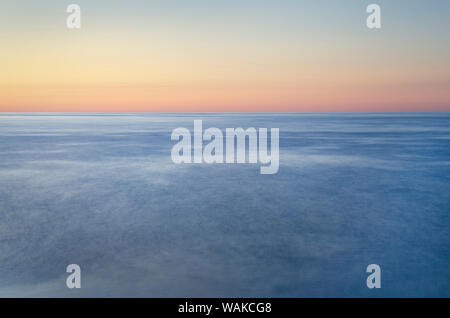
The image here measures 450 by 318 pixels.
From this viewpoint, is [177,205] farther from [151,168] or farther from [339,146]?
[339,146]

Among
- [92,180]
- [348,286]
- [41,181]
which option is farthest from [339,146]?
[348,286]

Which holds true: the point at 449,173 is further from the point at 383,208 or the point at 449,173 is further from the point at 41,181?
the point at 41,181

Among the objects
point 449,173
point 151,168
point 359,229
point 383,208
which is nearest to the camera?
point 359,229
